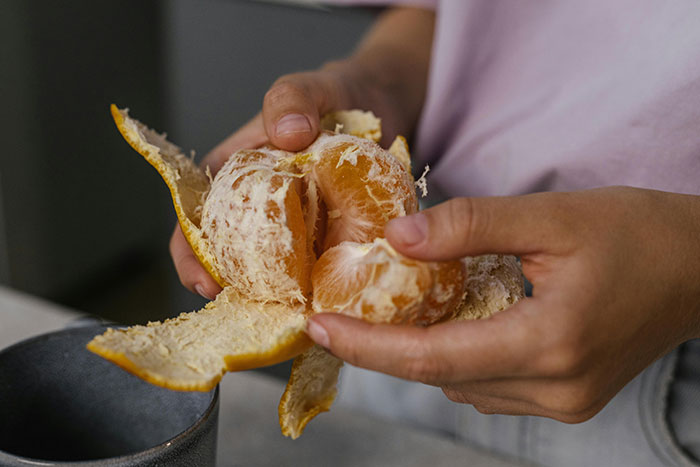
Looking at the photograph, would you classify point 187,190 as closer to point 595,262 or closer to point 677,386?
point 595,262

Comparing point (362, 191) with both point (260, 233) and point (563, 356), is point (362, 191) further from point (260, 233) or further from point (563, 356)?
point (563, 356)

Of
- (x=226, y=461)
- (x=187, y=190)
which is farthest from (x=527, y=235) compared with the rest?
(x=226, y=461)

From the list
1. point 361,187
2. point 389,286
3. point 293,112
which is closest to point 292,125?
point 293,112

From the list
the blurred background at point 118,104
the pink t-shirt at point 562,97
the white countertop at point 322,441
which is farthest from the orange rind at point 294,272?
the blurred background at point 118,104

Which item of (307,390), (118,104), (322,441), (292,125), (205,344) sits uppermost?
(292,125)

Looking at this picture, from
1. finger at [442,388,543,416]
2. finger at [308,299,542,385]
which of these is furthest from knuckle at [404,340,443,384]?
finger at [442,388,543,416]

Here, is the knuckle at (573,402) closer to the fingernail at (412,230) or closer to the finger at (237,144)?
the fingernail at (412,230)

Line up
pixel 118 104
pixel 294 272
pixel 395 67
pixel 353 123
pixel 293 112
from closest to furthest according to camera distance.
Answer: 1. pixel 294 272
2. pixel 293 112
3. pixel 353 123
4. pixel 395 67
5. pixel 118 104
